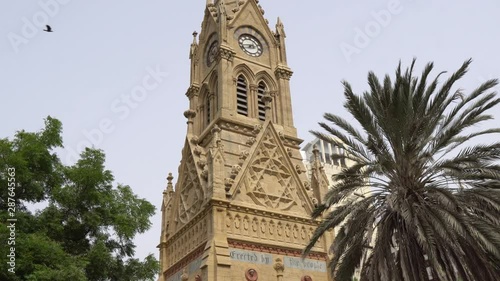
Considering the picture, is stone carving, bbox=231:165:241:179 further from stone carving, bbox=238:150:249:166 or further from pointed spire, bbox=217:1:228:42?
pointed spire, bbox=217:1:228:42

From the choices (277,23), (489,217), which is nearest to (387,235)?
(489,217)

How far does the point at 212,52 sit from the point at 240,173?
466 inches

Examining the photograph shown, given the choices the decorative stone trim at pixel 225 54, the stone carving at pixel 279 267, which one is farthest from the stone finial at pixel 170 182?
the stone carving at pixel 279 267

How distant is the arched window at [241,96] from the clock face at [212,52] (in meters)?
2.59

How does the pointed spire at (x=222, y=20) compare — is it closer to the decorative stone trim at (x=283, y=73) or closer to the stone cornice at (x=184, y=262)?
the decorative stone trim at (x=283, y=73)

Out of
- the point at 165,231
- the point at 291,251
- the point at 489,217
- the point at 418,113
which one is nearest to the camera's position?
the point at 489,217

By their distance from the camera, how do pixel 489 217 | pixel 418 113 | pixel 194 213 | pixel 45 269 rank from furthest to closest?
pixel 194 213 → pixel 418 113 → pixel 489 217 → pixel 45 269

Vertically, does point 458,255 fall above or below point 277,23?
below

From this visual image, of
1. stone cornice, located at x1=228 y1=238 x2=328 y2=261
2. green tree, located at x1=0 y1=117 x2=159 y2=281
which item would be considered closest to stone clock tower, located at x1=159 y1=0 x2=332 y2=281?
stone cornice, located at x1=228 y1=238 x2=328 y2=261

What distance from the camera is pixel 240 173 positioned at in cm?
2697

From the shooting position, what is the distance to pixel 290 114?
109ft

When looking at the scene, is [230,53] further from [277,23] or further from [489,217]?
Result: [489,217]

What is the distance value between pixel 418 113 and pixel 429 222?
3.44 m

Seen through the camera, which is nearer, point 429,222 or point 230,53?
point 429,222
